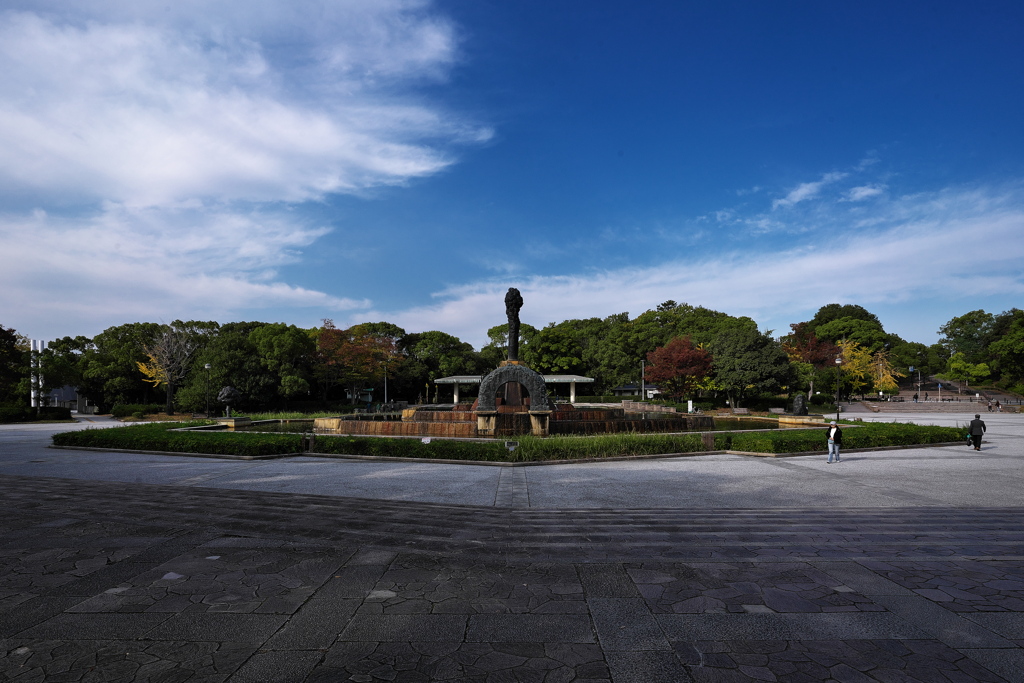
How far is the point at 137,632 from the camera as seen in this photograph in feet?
13.8

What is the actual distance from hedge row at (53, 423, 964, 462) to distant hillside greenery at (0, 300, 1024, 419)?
14.1 meters

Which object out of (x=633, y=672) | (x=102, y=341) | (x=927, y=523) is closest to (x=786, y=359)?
(x=927, y=523)

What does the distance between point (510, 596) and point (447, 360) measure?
55.1 m

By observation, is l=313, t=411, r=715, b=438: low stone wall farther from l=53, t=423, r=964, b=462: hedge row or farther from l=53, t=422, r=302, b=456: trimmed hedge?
l=53, t=422, r=302, b=456: trimmed hedge

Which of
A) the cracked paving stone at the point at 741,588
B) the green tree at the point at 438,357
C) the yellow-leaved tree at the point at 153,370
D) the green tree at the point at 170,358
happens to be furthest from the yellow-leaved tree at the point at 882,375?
the yellow-leaved tree at the point at 153,370

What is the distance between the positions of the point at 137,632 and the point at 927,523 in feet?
31.8

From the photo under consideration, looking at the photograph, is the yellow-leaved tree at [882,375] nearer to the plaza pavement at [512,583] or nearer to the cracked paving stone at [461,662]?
the plaza pavement at [512,583]

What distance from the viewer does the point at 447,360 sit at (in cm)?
5959

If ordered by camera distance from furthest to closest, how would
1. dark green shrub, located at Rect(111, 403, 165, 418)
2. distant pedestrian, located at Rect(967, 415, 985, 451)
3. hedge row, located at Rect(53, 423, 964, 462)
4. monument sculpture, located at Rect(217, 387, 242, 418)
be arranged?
dark green shrub, located at Rect(111, 403, 165, 418)
monument sculpture, located at Rect(217, 387, 242, 418)
distant pedestrian, located at Rect(967, 415, 985, 451)
hedge row, located at Rect(53, 423, 964, 462)

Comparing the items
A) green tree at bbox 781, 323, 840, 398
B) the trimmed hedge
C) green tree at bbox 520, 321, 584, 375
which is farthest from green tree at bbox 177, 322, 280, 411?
green tree at bbox 781, 323, 840, 398

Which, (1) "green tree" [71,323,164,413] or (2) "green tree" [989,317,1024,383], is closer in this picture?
(1) "green tree" [71,323,164,413]

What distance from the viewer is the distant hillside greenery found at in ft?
138

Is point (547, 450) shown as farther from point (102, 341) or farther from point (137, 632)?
point (102, 341)

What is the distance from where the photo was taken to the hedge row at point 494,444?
1506cm
